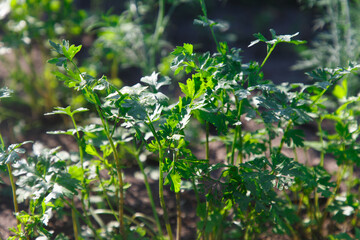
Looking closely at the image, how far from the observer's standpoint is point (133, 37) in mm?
2504

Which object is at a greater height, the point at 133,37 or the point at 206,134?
the point at 133,37

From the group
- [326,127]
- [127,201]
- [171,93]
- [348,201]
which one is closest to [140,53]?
[171,93]

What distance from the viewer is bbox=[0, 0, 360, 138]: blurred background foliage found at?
7.80 ft

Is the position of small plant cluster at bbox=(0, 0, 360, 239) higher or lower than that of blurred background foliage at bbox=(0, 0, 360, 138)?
lower

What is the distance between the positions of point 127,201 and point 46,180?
0.71 m

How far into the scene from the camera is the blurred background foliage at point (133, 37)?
7.80 ft

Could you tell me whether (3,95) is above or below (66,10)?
below

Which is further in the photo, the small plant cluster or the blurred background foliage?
the blurred background foliage

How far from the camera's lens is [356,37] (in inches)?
104

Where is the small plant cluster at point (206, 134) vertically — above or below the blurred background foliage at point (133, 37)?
below

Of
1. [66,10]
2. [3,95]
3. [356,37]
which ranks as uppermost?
[66,10]

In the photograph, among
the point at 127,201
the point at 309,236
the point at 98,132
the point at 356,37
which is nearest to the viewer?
the point at 98,132

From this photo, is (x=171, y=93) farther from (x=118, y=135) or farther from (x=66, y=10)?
(x=118, y=135)

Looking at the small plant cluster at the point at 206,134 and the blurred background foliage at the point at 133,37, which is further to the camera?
the blurred background foliage at the point at 133,37
